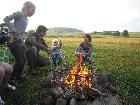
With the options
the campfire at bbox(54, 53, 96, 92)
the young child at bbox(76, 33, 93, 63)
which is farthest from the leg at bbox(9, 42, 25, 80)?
the young child at bbox(76, 33, 93, 63)

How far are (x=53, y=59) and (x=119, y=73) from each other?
9.78 ft

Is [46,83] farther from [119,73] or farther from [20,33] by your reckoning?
[119,73]

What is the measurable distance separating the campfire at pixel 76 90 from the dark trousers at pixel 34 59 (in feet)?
8.96

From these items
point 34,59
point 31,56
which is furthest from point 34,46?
point 34,59

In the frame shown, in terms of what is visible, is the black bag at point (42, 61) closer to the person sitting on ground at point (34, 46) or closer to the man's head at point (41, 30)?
the person sitting on ground at point (34, 46)

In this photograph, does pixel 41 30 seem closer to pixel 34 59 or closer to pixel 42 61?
pixel 34 59

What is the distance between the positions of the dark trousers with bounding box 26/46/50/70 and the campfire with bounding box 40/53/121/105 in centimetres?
273

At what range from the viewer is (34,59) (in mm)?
14070

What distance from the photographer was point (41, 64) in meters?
14.7

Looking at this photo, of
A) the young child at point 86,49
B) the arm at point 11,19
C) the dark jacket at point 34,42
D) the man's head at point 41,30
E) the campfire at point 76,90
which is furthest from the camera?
the young child at point 86,49

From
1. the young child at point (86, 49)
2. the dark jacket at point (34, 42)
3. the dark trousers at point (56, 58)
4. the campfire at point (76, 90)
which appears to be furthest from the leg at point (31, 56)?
the campfire at point (76, 90)

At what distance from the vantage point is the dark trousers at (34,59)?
13.7 meters

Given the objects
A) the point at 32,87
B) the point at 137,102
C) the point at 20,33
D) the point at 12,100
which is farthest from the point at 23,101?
the point at 137,102

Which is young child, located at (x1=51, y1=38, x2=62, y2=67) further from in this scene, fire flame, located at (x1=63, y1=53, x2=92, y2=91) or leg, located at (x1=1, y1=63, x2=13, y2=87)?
leg, located at (x1=1, y1=63, x2=13, y2=87)
